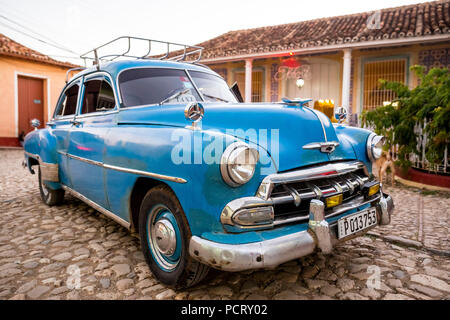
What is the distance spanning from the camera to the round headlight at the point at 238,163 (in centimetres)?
184

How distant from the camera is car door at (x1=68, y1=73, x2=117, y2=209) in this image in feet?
9.72

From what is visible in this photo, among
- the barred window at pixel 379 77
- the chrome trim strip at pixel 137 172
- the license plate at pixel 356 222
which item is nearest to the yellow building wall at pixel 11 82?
the chrome trim strip at pixel 137 172

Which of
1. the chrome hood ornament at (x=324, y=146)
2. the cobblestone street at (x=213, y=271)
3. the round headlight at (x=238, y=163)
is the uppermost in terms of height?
the chrome hood ornament at (x=324, y=146)

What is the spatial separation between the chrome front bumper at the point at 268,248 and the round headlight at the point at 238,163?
0.36 m

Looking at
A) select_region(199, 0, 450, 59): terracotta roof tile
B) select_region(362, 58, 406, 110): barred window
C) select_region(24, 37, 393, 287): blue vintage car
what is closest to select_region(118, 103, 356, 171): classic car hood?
select_region(24, 37, 393, 287): blue vintage car

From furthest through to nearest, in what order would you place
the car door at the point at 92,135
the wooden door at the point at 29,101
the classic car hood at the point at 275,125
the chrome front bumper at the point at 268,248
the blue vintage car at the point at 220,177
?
the wooden door at the point at 29,101 < the car door at the point at 92,135 < the classic car hood at the point at 275,125 < the blue vintage car at the point at 220,177 < the chrome front bumper at the point at 268,248

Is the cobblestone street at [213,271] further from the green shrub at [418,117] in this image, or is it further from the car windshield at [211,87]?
the green shrub at [418,117]

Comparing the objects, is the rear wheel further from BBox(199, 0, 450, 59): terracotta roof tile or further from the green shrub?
BBox(199, 0, 450, 59): terracotta roof tile

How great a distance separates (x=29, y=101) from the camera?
14.7 m

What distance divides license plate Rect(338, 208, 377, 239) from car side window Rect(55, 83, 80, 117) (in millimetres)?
3374
